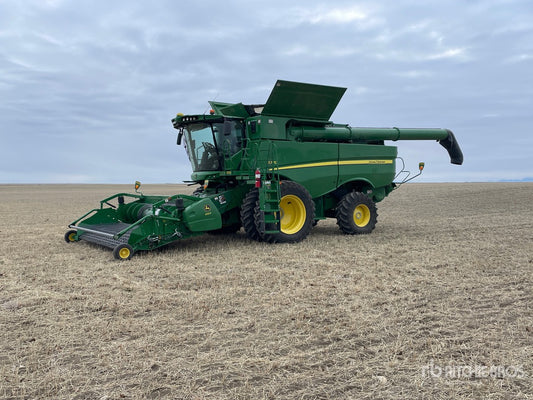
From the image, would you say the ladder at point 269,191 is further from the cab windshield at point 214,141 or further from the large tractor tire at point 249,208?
the cab windshield at point 214,141

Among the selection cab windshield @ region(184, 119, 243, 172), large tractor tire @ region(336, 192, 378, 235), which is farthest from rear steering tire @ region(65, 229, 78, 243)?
large tractor tire @ region(336, 192, 378, 235)

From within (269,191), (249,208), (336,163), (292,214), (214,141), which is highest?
(214,141)

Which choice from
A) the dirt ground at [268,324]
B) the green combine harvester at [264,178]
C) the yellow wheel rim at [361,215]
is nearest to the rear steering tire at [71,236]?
the green combine harvester at [264,178]

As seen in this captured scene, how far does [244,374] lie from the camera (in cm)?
310

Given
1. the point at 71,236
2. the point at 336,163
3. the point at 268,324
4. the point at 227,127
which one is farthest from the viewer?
the point at 336,163

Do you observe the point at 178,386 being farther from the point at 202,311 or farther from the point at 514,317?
the point at 514,317

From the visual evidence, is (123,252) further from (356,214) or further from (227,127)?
(356,214)

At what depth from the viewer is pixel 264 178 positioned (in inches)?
334

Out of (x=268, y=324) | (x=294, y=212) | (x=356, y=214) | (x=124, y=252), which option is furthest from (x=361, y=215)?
(x=268, y=324)

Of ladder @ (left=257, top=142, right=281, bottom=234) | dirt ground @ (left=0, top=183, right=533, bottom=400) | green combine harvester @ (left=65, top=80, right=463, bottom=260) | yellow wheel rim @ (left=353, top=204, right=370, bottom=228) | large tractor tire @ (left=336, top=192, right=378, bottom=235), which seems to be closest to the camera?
dirt ground @ (left=0, top=183, right=533, bottom=400)

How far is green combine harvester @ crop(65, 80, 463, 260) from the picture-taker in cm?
806

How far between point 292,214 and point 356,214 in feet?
6.36

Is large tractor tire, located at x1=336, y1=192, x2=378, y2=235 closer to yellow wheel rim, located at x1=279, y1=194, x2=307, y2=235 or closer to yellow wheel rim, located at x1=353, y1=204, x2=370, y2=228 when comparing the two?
yellow wheel rim, located at x1=353, y1=204, x2=370, y2=228

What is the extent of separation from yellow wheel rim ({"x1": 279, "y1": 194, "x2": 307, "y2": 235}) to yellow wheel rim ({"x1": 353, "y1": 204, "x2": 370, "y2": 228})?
Result: 182 centimetres
